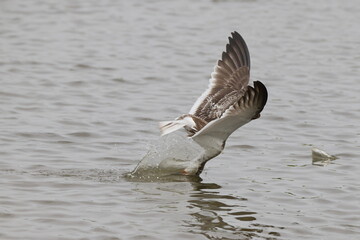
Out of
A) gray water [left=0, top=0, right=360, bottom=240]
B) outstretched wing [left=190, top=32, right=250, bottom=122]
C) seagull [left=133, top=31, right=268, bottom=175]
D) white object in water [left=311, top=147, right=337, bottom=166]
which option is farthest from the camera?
white object in water [left=311, top=147, right=337, bottom=166]

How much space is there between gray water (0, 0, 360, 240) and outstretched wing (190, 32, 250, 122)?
2.34 feet

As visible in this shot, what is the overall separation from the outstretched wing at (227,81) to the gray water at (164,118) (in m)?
0.71

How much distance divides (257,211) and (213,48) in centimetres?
821

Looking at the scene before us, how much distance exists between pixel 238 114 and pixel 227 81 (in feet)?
5.15

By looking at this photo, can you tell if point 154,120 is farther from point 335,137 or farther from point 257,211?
→ point 257,211

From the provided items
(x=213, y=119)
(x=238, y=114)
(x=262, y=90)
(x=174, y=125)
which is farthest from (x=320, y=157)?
(x=174, y=125)

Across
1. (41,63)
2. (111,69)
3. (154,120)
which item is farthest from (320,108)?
(41,63)

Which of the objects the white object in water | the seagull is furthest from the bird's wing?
the white object in water

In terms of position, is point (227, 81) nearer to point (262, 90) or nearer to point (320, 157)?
point (320, 157)

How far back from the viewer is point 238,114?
777 centimetres

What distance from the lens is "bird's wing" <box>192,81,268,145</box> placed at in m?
7.62

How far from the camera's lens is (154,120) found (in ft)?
36.3

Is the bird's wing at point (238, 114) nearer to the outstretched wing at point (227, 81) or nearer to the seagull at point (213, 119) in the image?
the seagull at point (213, 119)

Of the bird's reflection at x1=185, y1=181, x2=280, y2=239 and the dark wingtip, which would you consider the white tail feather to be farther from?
the dark wingtip
